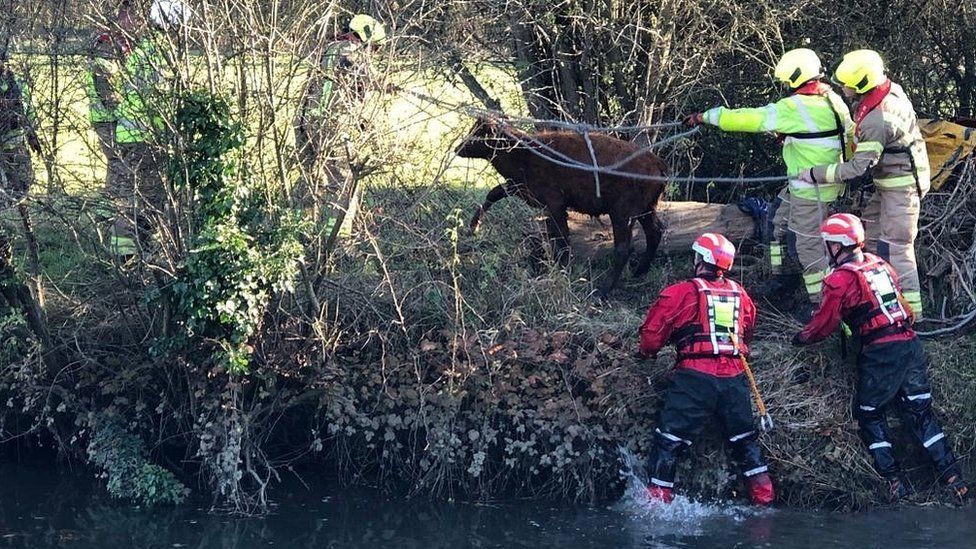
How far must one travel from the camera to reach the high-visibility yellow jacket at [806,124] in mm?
9102

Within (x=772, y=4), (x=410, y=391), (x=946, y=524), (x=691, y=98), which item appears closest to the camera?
(x=946, y=524)

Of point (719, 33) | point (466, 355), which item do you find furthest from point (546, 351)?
point (719, 33)

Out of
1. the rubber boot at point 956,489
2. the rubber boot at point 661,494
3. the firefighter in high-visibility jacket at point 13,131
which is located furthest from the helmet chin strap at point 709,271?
the firefighter in high-visibility jacket at point 13,131

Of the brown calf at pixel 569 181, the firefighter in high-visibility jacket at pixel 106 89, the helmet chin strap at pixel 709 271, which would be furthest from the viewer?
the brown calf at pixel 569 181

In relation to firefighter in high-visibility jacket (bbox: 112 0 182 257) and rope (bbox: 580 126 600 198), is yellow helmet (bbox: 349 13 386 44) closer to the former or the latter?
firefighter in high-visibility jacket (bbox: 112 0 182 257)

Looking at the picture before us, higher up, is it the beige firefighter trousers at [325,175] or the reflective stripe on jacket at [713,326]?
the beige firefighter trousers at [325,175]

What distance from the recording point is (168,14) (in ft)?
25.9

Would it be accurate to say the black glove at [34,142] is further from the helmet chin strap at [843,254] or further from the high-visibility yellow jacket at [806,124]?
the helmet chin strap at [843,254]

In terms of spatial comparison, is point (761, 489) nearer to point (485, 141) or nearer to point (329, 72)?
point (485, 141)

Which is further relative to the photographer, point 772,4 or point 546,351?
point 772,4

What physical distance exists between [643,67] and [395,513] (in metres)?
4.95

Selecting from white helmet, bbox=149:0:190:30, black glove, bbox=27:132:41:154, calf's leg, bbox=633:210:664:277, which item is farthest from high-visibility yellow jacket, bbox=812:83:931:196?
black glove, bbox=27:132:41:154

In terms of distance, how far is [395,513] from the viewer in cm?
862

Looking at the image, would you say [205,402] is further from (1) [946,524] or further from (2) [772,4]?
(2) [772,4]
